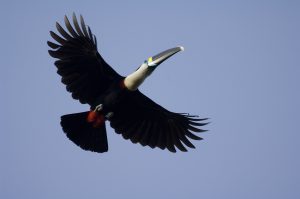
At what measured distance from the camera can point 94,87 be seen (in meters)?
14.3

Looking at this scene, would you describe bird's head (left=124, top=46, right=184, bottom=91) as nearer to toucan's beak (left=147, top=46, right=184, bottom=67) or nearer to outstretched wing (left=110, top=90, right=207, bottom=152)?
toucan's beak (left=147, top=46, right=184, bottom=67)

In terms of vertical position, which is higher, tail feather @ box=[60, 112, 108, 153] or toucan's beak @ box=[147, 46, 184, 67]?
toucan's beak @ box=[147, 46, 184, 67]

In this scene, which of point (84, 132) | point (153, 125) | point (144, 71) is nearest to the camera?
point (144, 71)

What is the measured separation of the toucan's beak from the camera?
546 inches

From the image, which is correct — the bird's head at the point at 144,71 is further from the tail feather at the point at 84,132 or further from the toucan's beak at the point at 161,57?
the tail feather at the point at 84,132

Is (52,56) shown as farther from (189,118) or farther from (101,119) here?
(189,118)

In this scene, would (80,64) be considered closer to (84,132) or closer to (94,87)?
(94,87)

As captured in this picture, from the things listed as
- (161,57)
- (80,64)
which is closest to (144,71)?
(161,57)

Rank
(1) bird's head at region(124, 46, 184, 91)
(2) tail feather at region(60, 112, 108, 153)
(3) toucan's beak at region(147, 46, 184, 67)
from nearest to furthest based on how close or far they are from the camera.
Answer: (3) toucan's beak at region(147, 46, 184, 67) < (1) bird's head at region(124, 46, 184, 91) < (2) tail feather at region(60, 112, 108, 153)

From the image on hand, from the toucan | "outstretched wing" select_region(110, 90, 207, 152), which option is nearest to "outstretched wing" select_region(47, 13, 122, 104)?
the toucan

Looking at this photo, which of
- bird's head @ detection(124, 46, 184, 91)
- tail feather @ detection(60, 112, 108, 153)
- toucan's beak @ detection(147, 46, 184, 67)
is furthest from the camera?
tail feather @ detection(60, 112, 108, 153)

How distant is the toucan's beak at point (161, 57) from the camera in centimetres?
1388

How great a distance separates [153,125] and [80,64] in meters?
2.27

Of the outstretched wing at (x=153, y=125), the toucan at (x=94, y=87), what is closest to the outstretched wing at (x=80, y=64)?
the toucan at (x=94, y=87)
